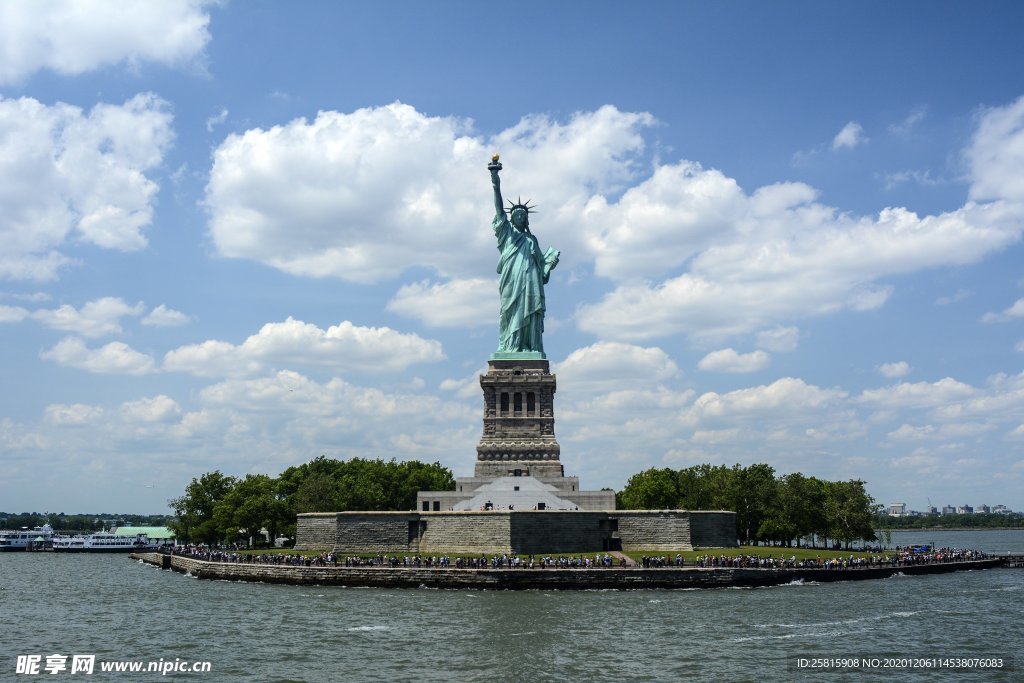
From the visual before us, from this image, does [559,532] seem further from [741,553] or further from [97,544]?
[97,544]

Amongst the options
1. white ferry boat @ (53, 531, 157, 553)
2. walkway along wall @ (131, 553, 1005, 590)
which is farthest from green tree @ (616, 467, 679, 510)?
white ferry boat @ (53, 531, 157, 553)

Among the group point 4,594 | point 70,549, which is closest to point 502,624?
point 4,594

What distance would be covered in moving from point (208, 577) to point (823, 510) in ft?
154

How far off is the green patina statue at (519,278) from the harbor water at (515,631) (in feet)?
105

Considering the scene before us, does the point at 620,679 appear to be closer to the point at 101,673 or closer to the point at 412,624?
the point at 412,624

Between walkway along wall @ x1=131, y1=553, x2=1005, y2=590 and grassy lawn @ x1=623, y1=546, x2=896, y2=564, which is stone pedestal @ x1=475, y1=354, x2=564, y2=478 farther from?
walkway along wall @ x1=131, y1=553, x2=1005, y2=590

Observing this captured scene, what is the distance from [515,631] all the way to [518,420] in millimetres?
38723

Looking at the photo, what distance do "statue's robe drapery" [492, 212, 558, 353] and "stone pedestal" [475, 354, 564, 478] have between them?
7.86ft

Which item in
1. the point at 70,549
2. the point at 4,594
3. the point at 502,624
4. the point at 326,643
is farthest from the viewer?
the point at 70,549

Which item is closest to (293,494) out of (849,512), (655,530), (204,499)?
(204,499)

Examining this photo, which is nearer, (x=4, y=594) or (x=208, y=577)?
(x=4, y=594)

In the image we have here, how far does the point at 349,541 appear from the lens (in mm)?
61562

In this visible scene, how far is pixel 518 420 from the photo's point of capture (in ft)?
251

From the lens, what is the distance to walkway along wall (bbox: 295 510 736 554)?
5859 centimetres
